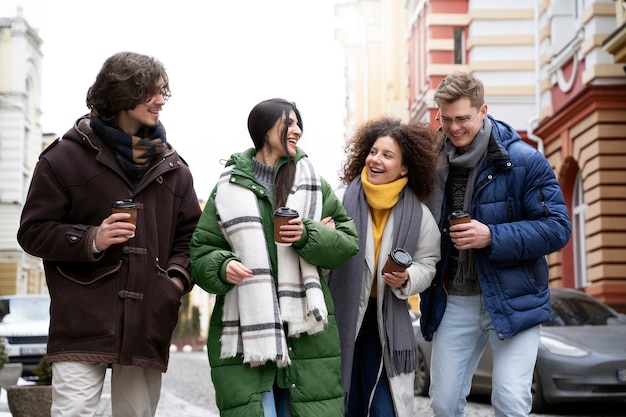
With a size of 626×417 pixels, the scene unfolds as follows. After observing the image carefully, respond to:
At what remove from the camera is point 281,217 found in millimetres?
4629

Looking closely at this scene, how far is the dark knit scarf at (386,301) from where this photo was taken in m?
5.23

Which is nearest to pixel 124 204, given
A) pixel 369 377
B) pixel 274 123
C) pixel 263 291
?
pixel 263 291

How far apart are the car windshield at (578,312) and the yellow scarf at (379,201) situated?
21.8ft

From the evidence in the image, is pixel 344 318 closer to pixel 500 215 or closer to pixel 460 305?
pixel 460 305

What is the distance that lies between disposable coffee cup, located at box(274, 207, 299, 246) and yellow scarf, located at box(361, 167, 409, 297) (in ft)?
2.61

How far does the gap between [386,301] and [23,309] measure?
1408 cm

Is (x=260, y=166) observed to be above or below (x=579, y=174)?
below

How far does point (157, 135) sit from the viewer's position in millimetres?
5023

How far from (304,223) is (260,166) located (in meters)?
0.48

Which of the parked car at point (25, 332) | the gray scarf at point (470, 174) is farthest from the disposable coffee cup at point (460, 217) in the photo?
the parked car at point (25, 332)

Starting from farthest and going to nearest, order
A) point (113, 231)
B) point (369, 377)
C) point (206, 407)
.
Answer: point (206, 407) < point (369, 377) < point (113, 231)

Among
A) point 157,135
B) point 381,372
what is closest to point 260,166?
point 157,135

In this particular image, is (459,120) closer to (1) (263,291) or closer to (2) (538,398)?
(1) (263,291)

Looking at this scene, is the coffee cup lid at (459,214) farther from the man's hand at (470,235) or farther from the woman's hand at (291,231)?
the woman's hand at (291,231)
